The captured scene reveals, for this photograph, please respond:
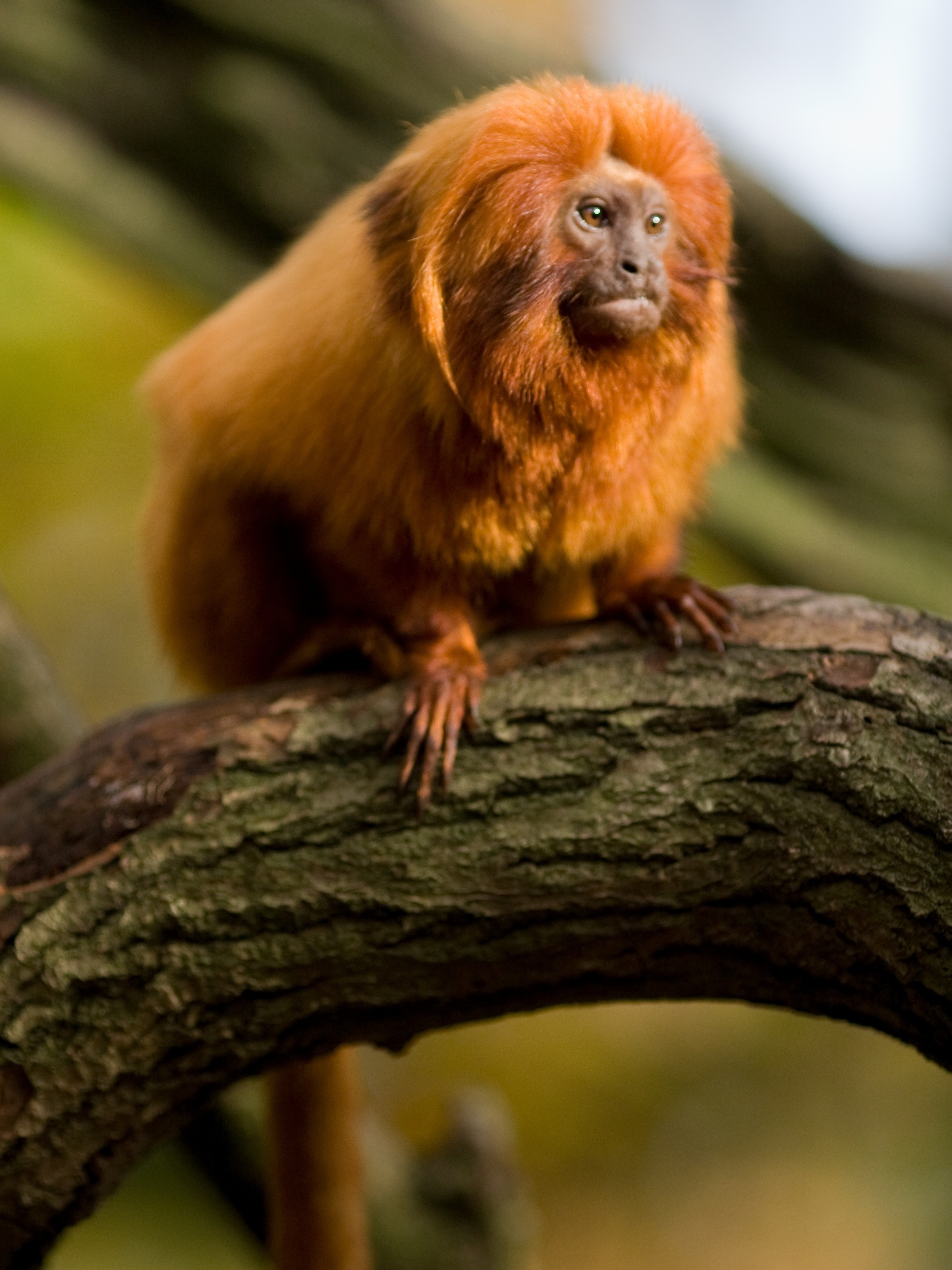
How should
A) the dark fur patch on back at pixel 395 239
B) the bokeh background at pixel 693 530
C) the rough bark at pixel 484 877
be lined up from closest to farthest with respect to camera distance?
1. the rough bark at pixel 484 877
2. the dark fur patch on back at pixel 395 239
3. the bokeh background at pixel 693 530

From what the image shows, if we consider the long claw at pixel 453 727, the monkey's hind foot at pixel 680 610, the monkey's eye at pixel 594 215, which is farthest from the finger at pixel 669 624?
the monkey's eye at pixel 594 215

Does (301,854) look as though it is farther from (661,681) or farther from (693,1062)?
(693,1062)

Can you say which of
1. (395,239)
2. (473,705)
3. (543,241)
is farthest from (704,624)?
(395,239)

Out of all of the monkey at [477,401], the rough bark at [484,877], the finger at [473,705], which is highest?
the monkey at [477,401]

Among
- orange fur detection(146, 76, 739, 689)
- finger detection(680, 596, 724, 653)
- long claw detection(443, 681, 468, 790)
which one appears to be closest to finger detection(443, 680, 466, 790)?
long claw detection(443, 681, 468, 790)

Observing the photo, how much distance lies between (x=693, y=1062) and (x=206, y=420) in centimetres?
363

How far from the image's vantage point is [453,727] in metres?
1.88

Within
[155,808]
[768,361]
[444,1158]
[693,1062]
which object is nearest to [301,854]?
[155,808]

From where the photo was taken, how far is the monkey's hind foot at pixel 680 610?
190 centimetres

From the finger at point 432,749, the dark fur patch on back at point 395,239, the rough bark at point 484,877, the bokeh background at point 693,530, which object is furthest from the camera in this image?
the bokeh background at point 693,530

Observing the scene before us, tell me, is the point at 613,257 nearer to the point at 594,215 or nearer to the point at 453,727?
the point at 594,215

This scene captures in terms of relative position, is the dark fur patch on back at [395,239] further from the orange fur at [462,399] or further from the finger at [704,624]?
the finger at [704,624]

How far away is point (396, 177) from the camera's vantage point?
1995 mm

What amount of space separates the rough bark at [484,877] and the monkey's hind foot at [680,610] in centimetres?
3
